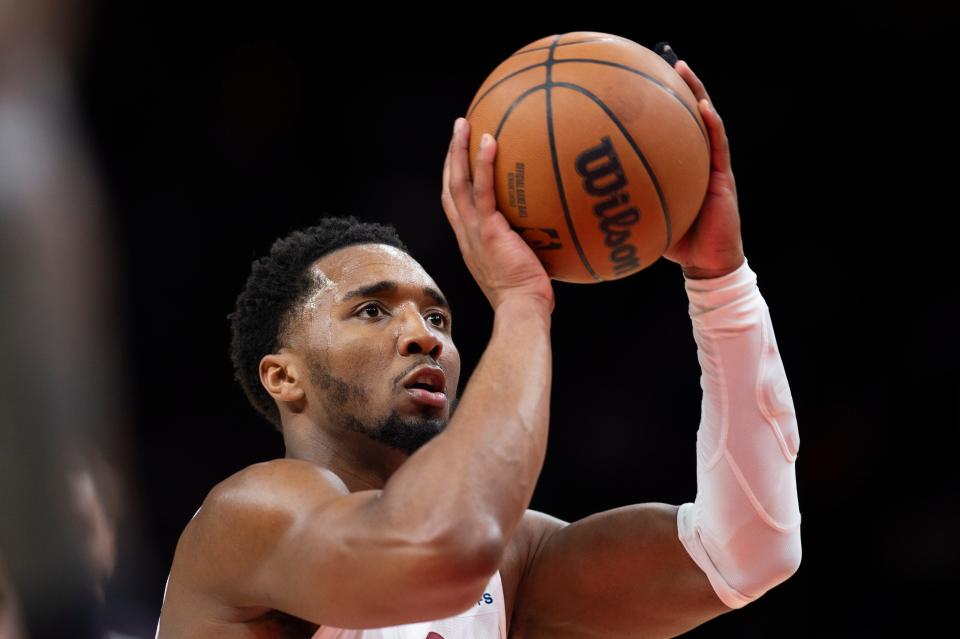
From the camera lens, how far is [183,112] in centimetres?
504

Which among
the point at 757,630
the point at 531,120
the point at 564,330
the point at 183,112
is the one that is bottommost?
the point at 757,630

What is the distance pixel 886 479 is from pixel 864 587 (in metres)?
0.55

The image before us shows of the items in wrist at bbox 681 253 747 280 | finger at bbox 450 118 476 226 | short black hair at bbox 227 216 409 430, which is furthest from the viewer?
short black hair at bbox 227 216 409 430

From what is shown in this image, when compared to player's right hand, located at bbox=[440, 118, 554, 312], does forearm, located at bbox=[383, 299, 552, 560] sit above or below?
below

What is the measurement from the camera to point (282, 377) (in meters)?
2.85

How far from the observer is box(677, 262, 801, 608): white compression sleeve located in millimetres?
2586

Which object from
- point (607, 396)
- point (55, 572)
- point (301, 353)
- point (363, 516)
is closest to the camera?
point (55, 572)

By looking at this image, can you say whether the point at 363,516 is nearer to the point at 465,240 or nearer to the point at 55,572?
the point at 465,240

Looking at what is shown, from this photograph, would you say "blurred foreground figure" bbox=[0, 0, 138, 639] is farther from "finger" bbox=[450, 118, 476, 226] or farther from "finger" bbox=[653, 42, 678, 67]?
"finger" bbox=[653, 42, 678, 67]

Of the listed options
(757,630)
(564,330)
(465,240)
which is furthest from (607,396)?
(465,240)

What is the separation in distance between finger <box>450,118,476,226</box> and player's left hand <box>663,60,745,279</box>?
1.76 feet

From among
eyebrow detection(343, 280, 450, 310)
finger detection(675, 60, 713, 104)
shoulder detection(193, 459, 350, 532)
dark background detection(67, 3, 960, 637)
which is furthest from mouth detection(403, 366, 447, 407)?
dark background detection(67, 3, 960, 637)

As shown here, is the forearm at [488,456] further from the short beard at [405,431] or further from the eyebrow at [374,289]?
the eyebrow at [374,289]

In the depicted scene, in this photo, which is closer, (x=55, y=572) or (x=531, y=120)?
(x=55, y=572)
